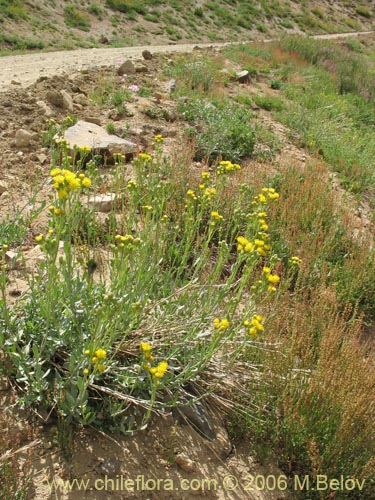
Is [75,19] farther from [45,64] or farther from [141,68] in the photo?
[141,68]

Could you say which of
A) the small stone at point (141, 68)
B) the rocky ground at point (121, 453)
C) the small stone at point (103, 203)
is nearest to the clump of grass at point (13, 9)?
the small stone at point (141, 68)

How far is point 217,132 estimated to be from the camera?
6.62 meters

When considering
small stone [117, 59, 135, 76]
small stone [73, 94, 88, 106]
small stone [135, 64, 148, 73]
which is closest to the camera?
small stone [73, 94, 88, 106]

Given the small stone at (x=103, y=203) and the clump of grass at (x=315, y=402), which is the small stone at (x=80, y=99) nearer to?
the small stone at (x=103, y=203)

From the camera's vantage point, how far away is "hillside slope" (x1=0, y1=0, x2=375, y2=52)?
15.6 metres

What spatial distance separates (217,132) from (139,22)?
621 inches

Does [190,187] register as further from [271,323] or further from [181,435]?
[181,435]

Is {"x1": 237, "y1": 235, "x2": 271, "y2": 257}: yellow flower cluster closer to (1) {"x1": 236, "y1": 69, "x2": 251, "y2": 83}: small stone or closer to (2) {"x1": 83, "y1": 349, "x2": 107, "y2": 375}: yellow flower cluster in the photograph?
(2) {"x1": 83, "y1": 349, "x2": 107, "y2": 375}: yellow flower cluster

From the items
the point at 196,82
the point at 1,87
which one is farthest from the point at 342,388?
the point at 196,82

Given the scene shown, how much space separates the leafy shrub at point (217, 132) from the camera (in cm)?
641

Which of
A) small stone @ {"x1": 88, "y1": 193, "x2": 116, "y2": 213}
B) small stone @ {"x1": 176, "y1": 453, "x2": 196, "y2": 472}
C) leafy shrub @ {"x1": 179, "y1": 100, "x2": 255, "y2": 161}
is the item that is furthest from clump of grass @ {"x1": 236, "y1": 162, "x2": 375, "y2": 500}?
leafy shrub @ {"x1": 179, "y1": 100, "x2": 255, "y2": 161}

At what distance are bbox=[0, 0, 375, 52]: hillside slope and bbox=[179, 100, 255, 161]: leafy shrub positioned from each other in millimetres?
9425

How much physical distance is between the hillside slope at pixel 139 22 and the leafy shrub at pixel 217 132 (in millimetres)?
9425

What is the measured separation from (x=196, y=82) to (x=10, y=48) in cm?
797
